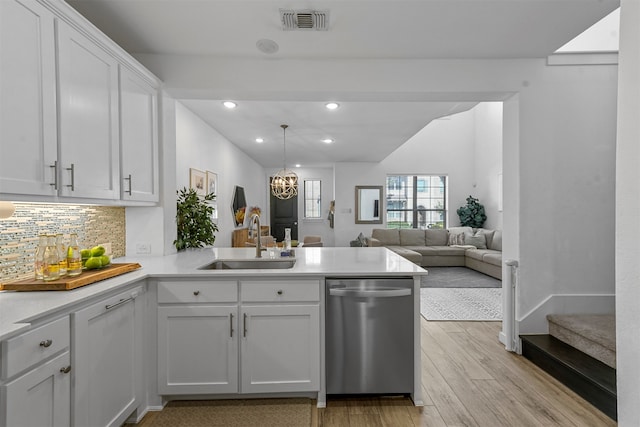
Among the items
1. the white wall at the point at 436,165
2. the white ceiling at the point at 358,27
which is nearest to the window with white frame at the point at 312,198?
the white wall at the point at 436,165

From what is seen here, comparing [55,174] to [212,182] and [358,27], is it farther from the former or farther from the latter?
[212,182]

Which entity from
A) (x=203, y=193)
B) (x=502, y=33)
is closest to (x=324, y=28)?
(x=502, y=33)

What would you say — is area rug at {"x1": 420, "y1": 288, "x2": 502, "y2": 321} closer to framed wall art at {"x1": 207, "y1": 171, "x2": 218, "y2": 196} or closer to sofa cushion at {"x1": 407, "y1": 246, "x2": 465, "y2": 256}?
sofa cushion at {"x1": 407, "y1": 246, "x2": 465, "y2": 256}

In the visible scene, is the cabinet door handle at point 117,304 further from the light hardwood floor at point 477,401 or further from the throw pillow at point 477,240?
the throw pillow at point 477,240

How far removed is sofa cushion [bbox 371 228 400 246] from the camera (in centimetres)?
827

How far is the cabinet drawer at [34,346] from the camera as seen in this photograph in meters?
1.17

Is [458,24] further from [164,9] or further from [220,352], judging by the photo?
[220,352]

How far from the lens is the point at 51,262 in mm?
1709

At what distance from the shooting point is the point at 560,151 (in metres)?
3.01

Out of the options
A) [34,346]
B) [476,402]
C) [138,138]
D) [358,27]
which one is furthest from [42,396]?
[358,27]

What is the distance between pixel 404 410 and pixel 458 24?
2628 millimetres

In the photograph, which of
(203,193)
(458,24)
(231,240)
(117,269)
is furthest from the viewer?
(231,240)

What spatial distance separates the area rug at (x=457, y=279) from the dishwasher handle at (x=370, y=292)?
3.66 metres

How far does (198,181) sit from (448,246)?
6.00 metres
